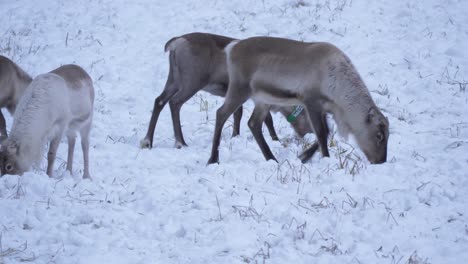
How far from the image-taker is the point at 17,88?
8.58 metres

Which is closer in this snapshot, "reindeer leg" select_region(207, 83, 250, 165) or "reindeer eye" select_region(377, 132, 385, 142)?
"reindeer eye" select_region(377, 132, 385, 142)

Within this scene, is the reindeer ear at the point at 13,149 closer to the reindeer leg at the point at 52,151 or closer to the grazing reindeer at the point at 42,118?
the grazing reindeer at the point at 42,118

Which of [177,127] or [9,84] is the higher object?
[9,84]

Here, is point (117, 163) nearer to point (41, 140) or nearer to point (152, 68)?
point (41, 140)

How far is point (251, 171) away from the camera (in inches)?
244

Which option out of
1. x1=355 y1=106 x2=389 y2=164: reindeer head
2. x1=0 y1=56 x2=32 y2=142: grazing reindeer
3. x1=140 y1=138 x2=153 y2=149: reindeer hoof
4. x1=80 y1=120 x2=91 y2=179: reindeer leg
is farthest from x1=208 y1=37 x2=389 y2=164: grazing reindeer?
x1=0 y1=56 x2=32 y2=142: grazing reindeer

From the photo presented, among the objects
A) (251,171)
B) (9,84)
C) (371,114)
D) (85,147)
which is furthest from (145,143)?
(371,114)

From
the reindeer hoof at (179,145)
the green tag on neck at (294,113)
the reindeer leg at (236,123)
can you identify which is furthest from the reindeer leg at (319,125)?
the reindeer hoof at (179,145)

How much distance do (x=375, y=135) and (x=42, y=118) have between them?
12.4 ft

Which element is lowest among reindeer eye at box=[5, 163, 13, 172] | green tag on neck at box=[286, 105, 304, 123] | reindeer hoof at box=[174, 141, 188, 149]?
reindeer hoof at box=[174, 141, 188, 149]

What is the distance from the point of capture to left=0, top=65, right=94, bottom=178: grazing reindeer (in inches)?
234

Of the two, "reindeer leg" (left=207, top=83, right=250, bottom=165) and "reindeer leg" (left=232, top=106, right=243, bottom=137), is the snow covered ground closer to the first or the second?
"reindeer leg" (left=232, top=106, right=243, bottom=137)

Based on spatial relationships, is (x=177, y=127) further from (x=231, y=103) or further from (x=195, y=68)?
(x=231, y=103)

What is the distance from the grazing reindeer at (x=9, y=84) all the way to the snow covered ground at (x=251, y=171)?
85cm
